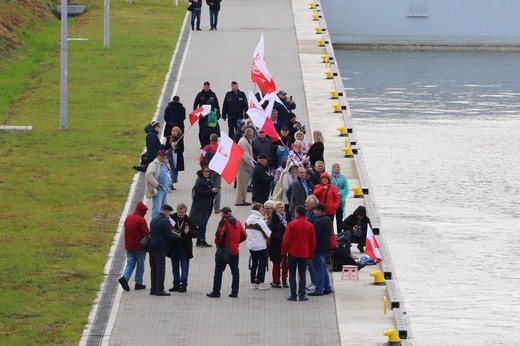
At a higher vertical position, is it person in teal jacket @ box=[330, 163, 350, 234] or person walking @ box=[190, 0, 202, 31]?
person walking @ box=[190, 0, 202, 31]

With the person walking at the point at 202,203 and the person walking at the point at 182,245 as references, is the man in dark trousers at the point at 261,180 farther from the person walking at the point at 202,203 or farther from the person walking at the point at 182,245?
the person walking at the point at 182,245

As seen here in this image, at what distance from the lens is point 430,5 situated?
205 feet

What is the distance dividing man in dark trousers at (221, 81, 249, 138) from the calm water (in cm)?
375

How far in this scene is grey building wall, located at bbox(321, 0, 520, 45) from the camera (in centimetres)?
6231

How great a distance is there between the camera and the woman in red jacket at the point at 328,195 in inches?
942

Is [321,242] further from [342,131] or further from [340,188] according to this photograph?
[342,131]

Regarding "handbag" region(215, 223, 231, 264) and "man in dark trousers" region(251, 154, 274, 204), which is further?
"man in dark trousers" region(251, 154, 274, 204)

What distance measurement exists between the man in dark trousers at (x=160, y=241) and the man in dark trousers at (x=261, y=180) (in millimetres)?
4022

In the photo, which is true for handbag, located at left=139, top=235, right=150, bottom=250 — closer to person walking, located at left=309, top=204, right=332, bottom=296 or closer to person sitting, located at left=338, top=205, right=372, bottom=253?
person walking, located at left=309, top=204, right=332, bottom=296

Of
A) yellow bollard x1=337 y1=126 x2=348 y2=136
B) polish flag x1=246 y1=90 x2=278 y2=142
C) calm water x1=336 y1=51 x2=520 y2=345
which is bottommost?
calm water x1=336 y1=51 x2=520 y2=345

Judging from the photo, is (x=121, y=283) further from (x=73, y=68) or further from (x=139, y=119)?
(x=73, y=68)

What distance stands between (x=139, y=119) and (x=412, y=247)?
27.6ft

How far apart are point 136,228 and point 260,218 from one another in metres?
1.71

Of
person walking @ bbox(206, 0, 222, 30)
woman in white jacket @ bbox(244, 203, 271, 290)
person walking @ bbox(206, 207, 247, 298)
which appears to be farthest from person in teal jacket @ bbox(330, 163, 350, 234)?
person walking @ bbox(206, 0, 222, 30)
